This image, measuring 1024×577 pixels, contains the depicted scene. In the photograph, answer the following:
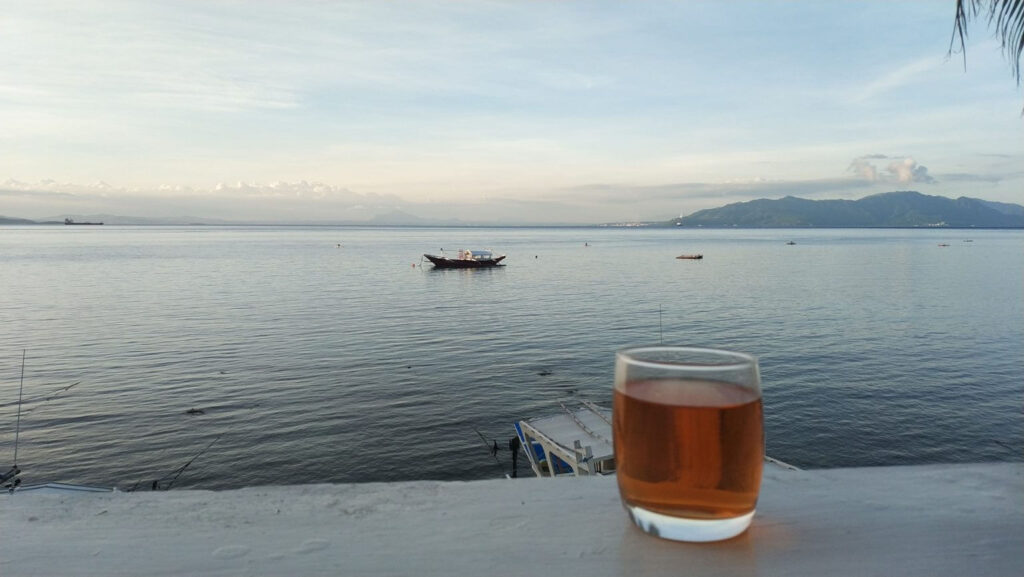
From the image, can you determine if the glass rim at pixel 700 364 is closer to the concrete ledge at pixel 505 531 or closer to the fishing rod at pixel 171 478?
the concrete ledge at pixel 505 531

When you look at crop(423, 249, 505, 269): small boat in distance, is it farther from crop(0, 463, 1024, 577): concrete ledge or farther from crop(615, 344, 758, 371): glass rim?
crop(615, 344, 758, 371): glass rim

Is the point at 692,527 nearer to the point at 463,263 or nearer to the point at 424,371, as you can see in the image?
the point at 424,371

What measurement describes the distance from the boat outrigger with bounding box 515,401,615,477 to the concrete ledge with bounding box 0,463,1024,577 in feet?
40.7

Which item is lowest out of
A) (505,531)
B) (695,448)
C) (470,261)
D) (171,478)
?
(171,478)

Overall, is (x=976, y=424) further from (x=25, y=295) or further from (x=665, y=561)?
(x=25, y=295)

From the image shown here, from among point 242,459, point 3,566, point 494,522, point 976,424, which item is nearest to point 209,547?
point 3,566

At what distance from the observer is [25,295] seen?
48.0 metres

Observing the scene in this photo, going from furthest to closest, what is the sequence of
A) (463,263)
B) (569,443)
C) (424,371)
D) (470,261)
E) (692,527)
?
(463,263), (470,261), (424,371), (569,443), (692,527)

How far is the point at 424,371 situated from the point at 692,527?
23.7 m

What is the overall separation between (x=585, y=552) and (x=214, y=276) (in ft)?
229

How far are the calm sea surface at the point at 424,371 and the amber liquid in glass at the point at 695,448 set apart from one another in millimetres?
11251

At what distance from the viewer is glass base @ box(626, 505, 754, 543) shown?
91 centimetres

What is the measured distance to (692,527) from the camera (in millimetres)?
914

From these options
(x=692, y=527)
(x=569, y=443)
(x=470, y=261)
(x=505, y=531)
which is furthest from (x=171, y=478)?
(x=470, y=261)
